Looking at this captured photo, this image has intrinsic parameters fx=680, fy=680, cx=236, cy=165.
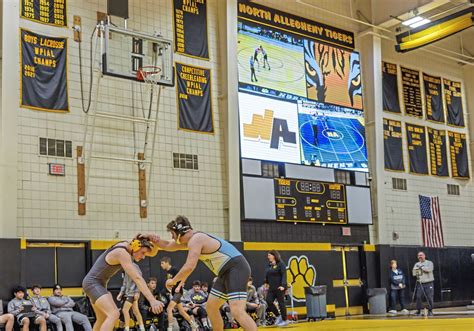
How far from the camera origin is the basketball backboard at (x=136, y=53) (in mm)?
16641

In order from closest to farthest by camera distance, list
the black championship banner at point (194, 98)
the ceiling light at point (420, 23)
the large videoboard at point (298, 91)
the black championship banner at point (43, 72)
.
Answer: the black championship banner at point (43, 72) < the black championship banner at point (194, 98) < the large videoboard at point (298, 91) < the ceiling light at point (420, 23)

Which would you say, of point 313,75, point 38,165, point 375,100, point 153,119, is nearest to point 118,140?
point 153,119

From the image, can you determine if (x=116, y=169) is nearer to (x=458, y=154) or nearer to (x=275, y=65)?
(x=275, y=65)

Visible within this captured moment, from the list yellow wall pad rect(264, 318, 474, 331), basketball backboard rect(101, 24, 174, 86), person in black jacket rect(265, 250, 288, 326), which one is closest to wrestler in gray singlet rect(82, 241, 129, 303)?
yellow wall pad rect(264, 318, 474, 331)

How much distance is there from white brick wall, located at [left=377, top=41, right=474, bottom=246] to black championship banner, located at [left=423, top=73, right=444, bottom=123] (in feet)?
0.86

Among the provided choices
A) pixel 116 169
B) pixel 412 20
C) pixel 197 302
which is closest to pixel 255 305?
pixel 197 302

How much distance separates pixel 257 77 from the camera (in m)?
20.8

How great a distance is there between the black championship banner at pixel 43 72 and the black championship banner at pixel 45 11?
42cm

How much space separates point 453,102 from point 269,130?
10585 millimetres

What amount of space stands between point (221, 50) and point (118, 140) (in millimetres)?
4548

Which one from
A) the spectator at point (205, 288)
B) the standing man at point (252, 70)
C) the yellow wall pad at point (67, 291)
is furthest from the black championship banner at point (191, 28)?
the yellow wall pad at point (67, 291)

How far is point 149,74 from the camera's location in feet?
55.1

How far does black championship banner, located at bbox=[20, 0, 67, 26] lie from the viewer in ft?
53.6

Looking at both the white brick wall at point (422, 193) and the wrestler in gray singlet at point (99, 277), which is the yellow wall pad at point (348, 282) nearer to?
the white brick wall at point (422, 193)
